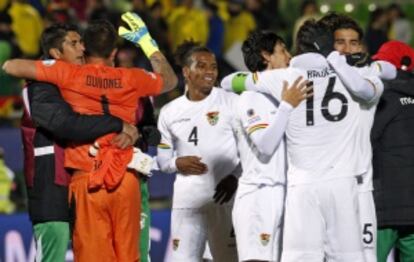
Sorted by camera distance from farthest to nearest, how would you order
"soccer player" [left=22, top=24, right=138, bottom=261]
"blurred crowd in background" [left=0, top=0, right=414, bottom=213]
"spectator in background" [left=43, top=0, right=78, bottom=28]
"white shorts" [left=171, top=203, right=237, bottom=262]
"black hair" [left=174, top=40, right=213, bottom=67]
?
1. "spectator in background" [left=43, top=0, right=78, bottom=28]
2. "blurred crowd in background" [left=0, top=0, right=414, bottom=213]
3. "black hair" [left=174, top=40, right=213, bottom=67]
4. "white shorts" [left=171, top=203, right=237, bottom=262]
5. "soccer player" [left=22, top=24, right=138, bottom=261]

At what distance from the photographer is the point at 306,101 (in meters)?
9.67

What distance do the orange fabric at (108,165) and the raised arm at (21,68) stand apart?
0.67 metres

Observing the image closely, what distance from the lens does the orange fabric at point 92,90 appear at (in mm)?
9625

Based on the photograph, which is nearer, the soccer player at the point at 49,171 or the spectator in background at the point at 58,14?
the soccer player at the point at 49,171

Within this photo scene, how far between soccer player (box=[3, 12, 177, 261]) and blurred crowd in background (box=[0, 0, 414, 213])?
20.5 feet

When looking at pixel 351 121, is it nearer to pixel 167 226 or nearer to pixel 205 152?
pixel 205 152

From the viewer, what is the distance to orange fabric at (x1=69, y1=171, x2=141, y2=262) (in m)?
9.58

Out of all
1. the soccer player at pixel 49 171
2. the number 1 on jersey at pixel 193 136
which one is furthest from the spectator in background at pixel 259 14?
the soccer player at pixel 49 171

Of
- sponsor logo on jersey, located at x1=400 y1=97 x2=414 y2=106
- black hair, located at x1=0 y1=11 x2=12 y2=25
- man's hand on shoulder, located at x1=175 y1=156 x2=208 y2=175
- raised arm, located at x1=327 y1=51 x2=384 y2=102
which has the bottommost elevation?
man's hand on shoulder, located at x1=175 y1=156 x2=208 y2=175

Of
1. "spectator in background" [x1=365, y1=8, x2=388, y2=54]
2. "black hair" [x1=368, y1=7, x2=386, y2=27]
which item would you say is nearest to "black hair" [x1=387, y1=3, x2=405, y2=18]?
"black hair" [x1=368, y1=7, x2=386, y2=27]

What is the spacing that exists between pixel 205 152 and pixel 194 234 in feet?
2.19

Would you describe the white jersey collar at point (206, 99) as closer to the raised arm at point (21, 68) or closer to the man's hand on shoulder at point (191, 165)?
the man's hand on shoulder at point (191, 165)

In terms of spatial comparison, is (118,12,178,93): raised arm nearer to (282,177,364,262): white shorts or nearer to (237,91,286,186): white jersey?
(237,91,286,186): white jersey

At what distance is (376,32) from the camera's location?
19078mm
